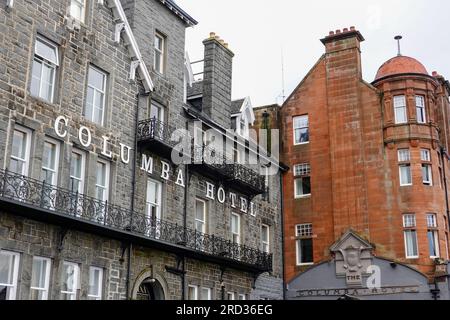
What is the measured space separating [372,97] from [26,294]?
22618 mm

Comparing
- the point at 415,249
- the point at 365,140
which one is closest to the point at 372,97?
the point at 365,140

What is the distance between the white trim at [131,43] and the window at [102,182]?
4.01 m

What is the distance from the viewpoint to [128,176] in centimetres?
2259

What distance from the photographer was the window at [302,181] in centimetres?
3512

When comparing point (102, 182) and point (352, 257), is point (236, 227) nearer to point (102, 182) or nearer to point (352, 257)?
point (352, 257)

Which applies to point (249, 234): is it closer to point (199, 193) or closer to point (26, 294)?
point (199, 193)

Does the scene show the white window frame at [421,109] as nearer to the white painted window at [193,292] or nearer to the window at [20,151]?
the white painted window at [193,292]

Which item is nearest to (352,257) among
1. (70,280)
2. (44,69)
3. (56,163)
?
(70,280)

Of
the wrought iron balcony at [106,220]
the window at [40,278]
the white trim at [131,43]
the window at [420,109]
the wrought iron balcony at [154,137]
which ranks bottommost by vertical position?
the window at [40,278]

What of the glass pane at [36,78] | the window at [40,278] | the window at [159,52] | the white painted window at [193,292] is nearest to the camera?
the window at [40,278]

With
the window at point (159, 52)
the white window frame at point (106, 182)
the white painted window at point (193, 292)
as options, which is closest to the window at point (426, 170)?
the white painted window at point (193, 292)

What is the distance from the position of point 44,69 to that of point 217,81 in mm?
11567
